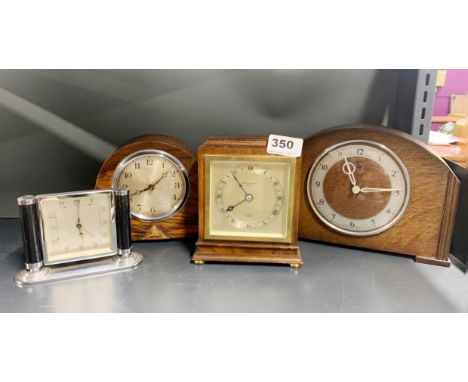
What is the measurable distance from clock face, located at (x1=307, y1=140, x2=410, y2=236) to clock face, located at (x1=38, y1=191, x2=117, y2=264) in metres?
0.47

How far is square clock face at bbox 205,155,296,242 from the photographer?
2.93 ft

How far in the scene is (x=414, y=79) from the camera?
3.25ft

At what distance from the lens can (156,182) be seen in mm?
986

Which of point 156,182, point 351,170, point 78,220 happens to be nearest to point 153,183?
point 156,182

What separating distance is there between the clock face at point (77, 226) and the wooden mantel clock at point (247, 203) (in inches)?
8.0

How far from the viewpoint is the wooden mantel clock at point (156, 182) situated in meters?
0.97

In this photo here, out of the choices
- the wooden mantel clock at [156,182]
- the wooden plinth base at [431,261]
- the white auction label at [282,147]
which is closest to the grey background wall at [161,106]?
the wooden mantel clock at [156,182]

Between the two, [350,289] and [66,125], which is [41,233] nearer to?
[66,125]

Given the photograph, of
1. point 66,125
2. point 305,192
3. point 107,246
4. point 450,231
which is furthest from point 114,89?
point 450,231

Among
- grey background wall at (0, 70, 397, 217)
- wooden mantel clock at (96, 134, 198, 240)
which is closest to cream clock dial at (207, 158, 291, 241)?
wooden mantel clock at (96, 134, 198, 240)
